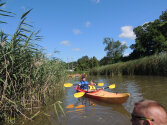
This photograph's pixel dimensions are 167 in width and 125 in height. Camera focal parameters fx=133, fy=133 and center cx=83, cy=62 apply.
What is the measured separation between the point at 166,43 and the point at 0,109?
25494 mm

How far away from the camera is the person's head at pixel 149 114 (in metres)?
1.01

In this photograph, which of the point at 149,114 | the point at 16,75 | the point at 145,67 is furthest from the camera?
the point at 145,67

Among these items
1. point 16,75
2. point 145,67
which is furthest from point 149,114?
point 145,67

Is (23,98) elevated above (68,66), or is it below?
below

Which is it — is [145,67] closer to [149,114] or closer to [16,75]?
[16,75]

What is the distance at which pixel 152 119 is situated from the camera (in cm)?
101

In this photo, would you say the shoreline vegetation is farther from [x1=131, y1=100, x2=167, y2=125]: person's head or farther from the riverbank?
the riverbank

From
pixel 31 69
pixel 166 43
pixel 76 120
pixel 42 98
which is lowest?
pixel 76 120

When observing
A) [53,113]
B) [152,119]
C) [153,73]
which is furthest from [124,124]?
[153,73]

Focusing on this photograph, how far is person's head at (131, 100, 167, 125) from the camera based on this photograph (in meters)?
1.01

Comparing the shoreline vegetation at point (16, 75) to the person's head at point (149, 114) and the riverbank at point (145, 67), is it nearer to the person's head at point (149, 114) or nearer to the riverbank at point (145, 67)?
the person's head at point (149, 114)

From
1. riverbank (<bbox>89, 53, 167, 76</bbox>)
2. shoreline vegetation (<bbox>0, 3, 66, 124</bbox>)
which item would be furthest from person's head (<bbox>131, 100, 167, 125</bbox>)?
riverbank (<bbox>89, 53, 167, 76</bbox>)

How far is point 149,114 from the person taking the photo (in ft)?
3.39

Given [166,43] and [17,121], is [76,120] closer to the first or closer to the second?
[17,121]
